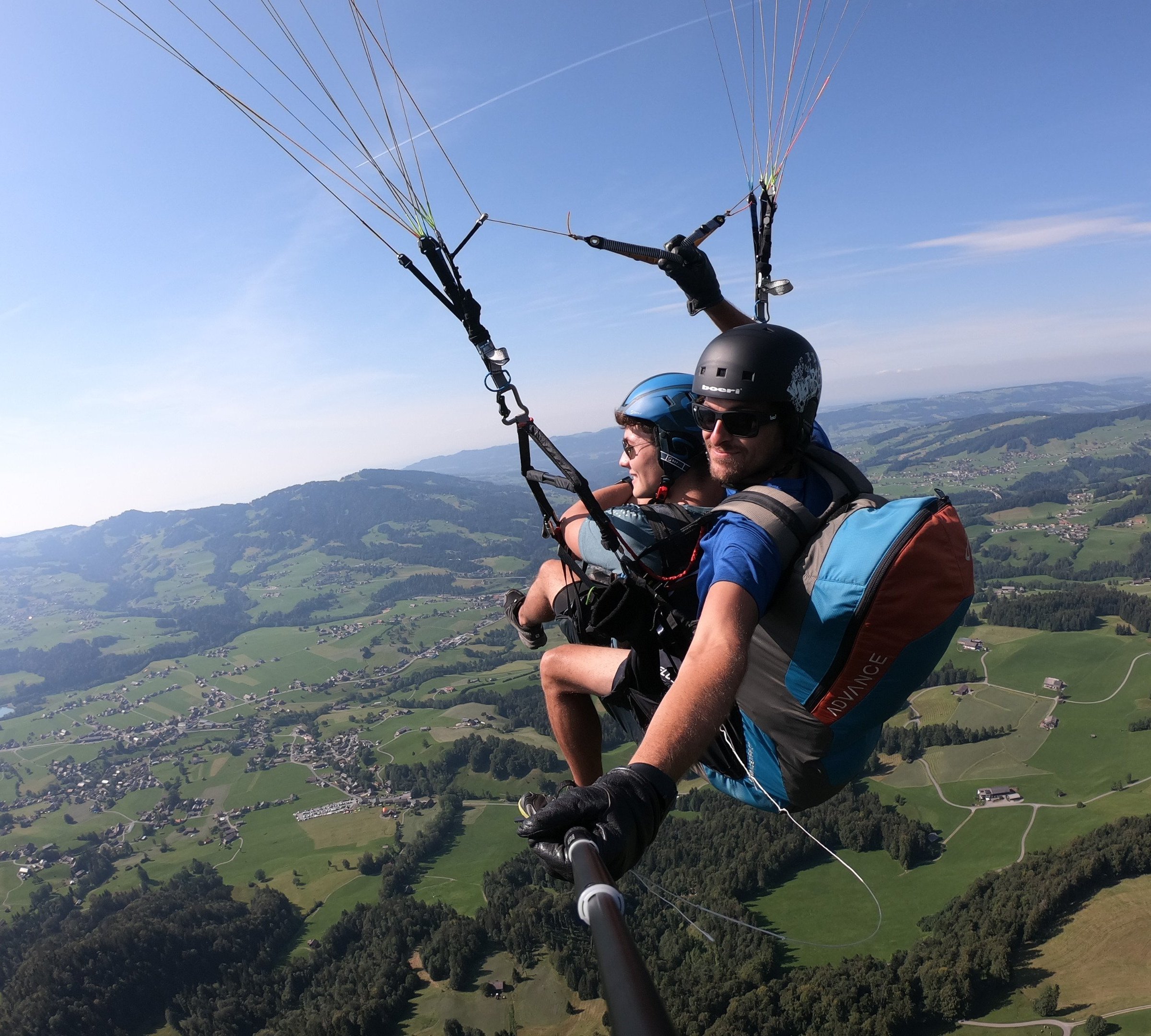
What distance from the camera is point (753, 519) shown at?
7.76 feet

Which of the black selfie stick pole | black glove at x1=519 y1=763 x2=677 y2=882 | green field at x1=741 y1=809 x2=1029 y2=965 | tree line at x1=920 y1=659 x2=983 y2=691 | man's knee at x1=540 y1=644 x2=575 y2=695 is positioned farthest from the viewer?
tree line at x1=920 y1=659 x2=983 y2=691

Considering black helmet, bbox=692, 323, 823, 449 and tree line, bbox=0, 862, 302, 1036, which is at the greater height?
black helmet, bbox=692, 323, 823, 449

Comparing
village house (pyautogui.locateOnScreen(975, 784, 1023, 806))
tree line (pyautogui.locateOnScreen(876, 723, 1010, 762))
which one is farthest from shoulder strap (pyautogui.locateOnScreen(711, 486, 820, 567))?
tree line (pyautogui.locateOnScreen(876, 723, 1010, 762))

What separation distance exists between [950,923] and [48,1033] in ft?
177

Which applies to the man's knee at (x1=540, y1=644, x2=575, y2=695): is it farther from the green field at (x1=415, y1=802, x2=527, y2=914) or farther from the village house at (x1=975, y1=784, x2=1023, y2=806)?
the village house at (x1=975, y1=784, x2=1023, y2=806)

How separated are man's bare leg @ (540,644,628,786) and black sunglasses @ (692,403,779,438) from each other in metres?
1.31

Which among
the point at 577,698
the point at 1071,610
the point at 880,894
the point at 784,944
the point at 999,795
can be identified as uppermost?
→ the point at 577,698

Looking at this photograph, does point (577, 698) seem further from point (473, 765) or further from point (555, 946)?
point (473, 765)

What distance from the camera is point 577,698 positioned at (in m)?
3.97

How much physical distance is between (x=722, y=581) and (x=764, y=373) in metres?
1.20

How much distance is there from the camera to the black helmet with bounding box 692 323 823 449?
118 inches

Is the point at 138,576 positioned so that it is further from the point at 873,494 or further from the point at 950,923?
the point at 873,494

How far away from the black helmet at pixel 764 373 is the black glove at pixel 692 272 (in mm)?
1322

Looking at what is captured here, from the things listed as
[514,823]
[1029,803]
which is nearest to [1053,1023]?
[1029,803]
